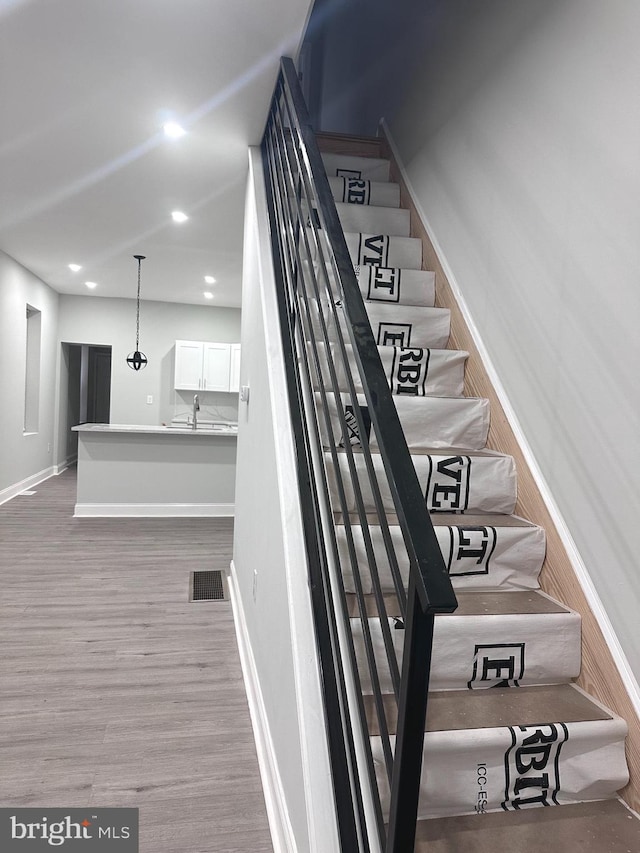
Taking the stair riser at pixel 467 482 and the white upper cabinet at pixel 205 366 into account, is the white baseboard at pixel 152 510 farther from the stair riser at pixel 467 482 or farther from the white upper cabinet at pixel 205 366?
the stair riser at pixel 467 482

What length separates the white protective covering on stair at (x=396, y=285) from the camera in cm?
277

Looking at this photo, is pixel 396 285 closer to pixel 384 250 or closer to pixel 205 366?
pixel 384 250

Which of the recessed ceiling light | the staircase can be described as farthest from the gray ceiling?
the staircase

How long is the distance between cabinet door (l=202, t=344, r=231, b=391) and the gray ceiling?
2.74 metres

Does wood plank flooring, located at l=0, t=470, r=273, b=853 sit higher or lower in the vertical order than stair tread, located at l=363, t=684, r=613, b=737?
lower

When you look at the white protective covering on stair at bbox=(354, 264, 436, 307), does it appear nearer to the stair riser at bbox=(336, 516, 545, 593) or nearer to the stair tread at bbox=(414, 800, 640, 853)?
the stair riser at bbox=(336, 516, 545, 593)

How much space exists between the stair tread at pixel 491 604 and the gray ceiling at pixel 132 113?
234 centimetres

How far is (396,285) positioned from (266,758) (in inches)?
84.9

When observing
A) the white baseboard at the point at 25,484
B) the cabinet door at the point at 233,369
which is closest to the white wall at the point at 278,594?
the white baseboard at the point at 25,484

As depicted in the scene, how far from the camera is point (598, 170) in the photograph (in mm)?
1718

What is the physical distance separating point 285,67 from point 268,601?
2.33 m

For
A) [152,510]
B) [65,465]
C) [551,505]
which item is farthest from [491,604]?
[65,465]

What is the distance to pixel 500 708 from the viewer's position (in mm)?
1498

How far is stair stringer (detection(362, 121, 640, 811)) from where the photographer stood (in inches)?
58.6
